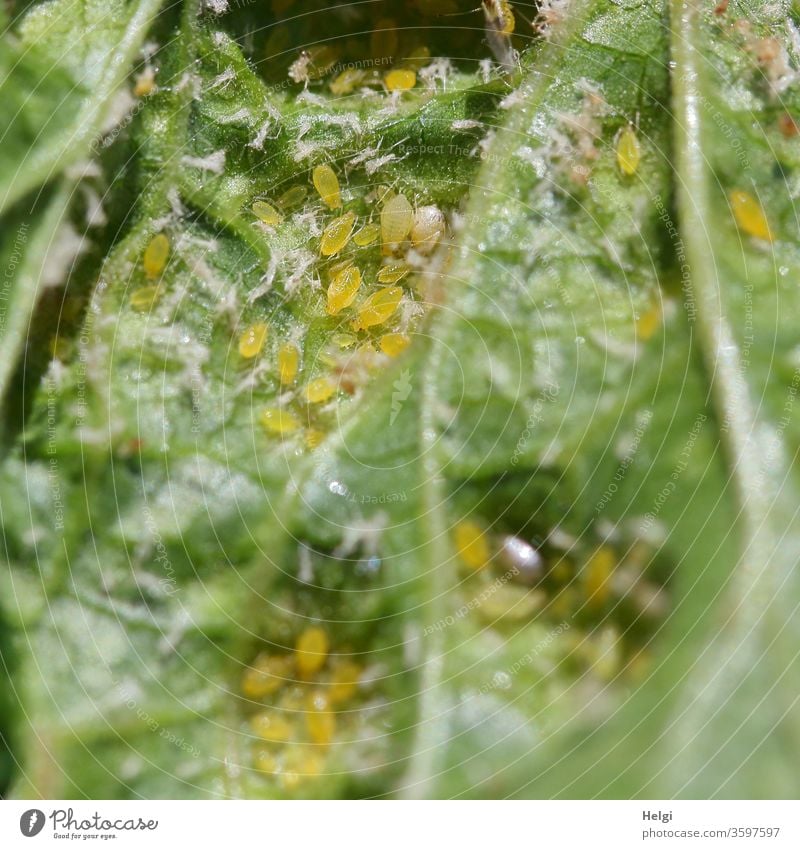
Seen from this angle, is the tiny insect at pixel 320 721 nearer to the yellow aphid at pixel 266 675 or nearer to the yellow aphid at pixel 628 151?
the yellow aphid at pixel 266 675

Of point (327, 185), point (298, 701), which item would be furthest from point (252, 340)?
point (298, 701)

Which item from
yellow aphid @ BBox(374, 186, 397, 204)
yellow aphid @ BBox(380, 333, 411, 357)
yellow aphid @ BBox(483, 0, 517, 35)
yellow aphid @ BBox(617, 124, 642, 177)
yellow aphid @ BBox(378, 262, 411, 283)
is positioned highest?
yellow aphid @ BBox(483, 0, 517, 35)

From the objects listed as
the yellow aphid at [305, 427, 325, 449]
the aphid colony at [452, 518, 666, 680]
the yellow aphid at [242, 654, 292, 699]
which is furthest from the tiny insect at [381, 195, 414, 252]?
the yellow aphid at [242, 654, 292, 699]

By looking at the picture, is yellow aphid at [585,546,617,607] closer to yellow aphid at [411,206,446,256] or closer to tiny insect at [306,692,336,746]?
tiny insect at [306,692,336,746]

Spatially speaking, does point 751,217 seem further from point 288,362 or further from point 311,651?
point 311,651

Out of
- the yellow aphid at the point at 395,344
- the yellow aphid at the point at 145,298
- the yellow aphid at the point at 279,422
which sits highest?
the yellow aphid at the point at 145,298

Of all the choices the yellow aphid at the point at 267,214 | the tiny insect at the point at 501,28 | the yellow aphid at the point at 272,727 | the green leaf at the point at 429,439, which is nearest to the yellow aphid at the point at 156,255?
the green leaf at the point at 429,439
